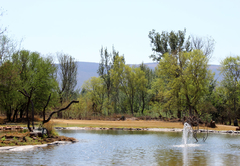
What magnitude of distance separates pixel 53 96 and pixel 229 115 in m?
25.7

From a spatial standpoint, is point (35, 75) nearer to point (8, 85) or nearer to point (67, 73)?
point (8, 85)

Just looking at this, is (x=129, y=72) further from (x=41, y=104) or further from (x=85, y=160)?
(x=85, y=160)

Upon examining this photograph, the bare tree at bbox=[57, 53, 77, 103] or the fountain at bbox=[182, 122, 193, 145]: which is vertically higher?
the bare tree at bbox=[57, 53, 77, 103]

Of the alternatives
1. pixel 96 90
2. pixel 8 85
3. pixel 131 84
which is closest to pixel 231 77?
pixel 131 84

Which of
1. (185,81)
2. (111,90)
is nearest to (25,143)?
(185,81)

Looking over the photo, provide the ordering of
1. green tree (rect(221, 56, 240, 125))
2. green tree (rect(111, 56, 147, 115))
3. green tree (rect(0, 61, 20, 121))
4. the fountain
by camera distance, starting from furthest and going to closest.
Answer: green tree (rect(111, 56, 147, 115))
green tree (rect(221, 56, 240, 125))
green tree (rect(0, 61, 20, 121))
the fountain

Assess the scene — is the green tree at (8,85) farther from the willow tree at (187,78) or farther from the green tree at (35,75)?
the willow tree at (187,78)

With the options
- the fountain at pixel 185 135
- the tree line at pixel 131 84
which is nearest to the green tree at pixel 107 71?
the tree line at pixel 131 84

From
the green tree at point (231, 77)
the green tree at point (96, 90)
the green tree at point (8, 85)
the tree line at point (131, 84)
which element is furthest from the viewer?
the green tree at point (96, 90)

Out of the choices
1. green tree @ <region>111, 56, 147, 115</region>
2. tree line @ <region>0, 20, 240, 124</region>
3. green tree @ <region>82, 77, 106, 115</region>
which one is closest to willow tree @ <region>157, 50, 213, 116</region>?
tree line @ <region>0, 20, 240, 124</region>

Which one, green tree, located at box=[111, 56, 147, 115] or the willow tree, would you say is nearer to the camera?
the willow tree

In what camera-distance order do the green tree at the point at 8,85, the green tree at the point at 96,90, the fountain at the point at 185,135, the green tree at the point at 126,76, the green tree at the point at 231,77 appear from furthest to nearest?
1. the green tree at the point at 96,90
2. the green tree at the point at 126,76
3. the green tree at the point at 231,77
4. the green tree at the point at 8,85
5. the fountain at the point at 185,135

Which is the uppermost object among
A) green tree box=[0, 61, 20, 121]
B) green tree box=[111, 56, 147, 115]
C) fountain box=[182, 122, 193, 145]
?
green tree box=[111, 56, 147, 115]

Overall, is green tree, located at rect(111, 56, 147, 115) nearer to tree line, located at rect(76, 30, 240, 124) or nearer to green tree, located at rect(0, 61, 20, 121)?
tree line, located at rect(76, 30, 240, 124)
